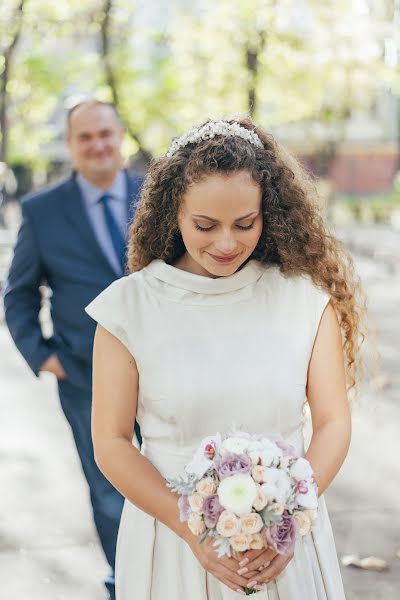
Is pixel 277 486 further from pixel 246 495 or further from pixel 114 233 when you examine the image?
pixel 114 233

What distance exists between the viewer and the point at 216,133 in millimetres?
2250

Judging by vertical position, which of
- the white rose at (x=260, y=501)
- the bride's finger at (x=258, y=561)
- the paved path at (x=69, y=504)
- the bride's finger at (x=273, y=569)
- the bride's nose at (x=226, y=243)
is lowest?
the paved path at (x=69, y=504)

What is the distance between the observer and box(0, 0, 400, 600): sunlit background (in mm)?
4828

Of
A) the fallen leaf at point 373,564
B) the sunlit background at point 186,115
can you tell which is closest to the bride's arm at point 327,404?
the sunlit background at point 186,115

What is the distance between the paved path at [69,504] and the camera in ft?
14.4

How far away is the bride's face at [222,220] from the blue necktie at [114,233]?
181cm

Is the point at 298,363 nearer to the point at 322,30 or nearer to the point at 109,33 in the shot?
the point at 109,33

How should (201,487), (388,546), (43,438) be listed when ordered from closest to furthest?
(201,487)
(388,546)
(43,438)

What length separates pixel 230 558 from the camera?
1950 millimetres

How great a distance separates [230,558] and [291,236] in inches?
31.7

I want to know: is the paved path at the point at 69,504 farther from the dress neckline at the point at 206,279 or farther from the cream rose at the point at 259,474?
the cream rose at the point at 259,474

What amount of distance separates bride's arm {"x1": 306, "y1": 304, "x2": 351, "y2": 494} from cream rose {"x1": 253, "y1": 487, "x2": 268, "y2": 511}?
266 millimetres

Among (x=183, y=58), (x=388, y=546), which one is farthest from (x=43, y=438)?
(x=183, y=58)

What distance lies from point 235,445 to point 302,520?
0.67ft
